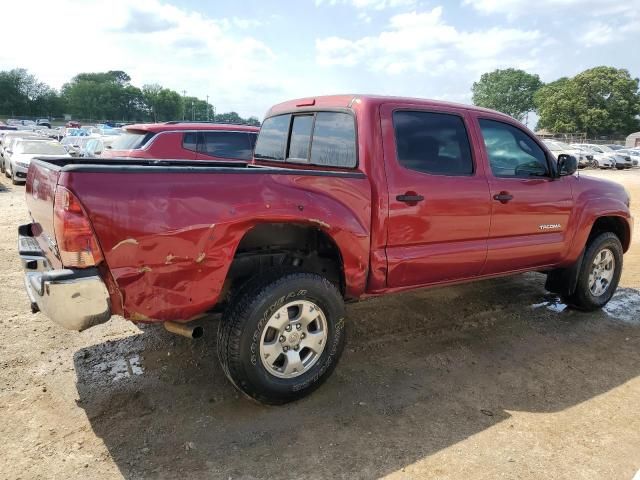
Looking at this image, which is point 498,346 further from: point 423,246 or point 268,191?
point 268,191

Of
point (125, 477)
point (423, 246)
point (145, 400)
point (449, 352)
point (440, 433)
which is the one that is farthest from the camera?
Result: point (449, 352)

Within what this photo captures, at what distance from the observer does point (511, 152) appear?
4391 mm

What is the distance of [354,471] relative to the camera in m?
2.60

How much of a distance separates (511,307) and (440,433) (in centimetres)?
267

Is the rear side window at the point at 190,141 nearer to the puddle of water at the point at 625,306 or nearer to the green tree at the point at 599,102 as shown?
the puddle of water at the point at 625,306

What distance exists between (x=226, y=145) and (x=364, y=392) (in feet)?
21.8

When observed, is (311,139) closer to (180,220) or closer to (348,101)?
(348,101)

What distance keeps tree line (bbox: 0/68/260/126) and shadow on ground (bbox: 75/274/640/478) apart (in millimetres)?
85237

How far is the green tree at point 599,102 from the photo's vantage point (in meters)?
69.9

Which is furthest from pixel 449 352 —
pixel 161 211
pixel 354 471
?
pixel 161 211

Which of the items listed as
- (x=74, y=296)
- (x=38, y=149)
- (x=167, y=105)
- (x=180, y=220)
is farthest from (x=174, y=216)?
(x=167, y=105)

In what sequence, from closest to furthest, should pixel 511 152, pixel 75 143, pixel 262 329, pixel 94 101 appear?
pixel 262 329
pixel 511 152
pixel 75 143
pixel 94 101

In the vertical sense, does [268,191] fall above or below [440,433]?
above

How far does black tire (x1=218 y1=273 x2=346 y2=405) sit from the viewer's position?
2.93 meters
